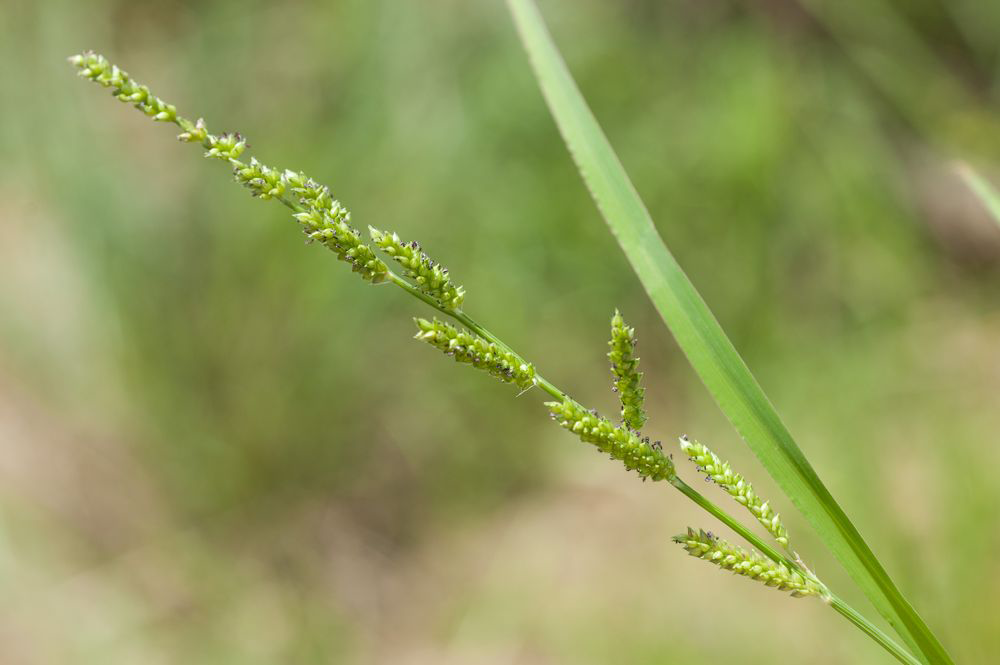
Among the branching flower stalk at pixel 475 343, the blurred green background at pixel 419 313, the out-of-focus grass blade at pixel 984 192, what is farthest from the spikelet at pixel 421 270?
the blurred green background at pixel 419 313

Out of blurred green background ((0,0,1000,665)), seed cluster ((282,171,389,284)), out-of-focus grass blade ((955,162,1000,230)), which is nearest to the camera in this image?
seed cluster ((282,171,389,284))

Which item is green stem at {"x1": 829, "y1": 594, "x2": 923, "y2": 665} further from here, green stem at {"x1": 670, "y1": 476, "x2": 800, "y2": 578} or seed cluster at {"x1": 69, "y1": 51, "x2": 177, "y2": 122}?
seed cluster at {"x1": 69, "y1": 51, "x2": 177, "y2": 122}

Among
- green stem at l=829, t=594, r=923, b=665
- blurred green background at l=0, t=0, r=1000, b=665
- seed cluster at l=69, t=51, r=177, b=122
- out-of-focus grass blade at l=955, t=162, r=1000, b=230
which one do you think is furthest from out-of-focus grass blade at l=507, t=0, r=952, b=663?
blurred green background at l=0, t=0, r=1000, b=665

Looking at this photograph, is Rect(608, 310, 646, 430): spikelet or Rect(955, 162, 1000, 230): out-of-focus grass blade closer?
Rect(608, 310, 646, 430): spikelet

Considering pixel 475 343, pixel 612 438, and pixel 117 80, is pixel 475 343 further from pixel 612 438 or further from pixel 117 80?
pixel 117 80

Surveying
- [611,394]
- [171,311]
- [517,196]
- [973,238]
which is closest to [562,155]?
[517,196]

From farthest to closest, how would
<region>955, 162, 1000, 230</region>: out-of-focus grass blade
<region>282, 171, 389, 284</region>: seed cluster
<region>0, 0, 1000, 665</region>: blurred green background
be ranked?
<region>0, 0, 1000, 665</region>: blurred green background → <region>955, 162, 1000, 230</region>: out-of-focus grass blade → <region>282, 171, 389, 284</region>: seed cluster

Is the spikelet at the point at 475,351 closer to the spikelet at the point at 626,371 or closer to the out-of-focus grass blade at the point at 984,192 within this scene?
the spikelet at the point at 626,371

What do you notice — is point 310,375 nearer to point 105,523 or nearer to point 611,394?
point 105,523

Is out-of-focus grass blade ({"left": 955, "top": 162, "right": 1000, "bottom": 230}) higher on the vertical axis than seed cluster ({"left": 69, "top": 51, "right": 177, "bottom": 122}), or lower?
higher
